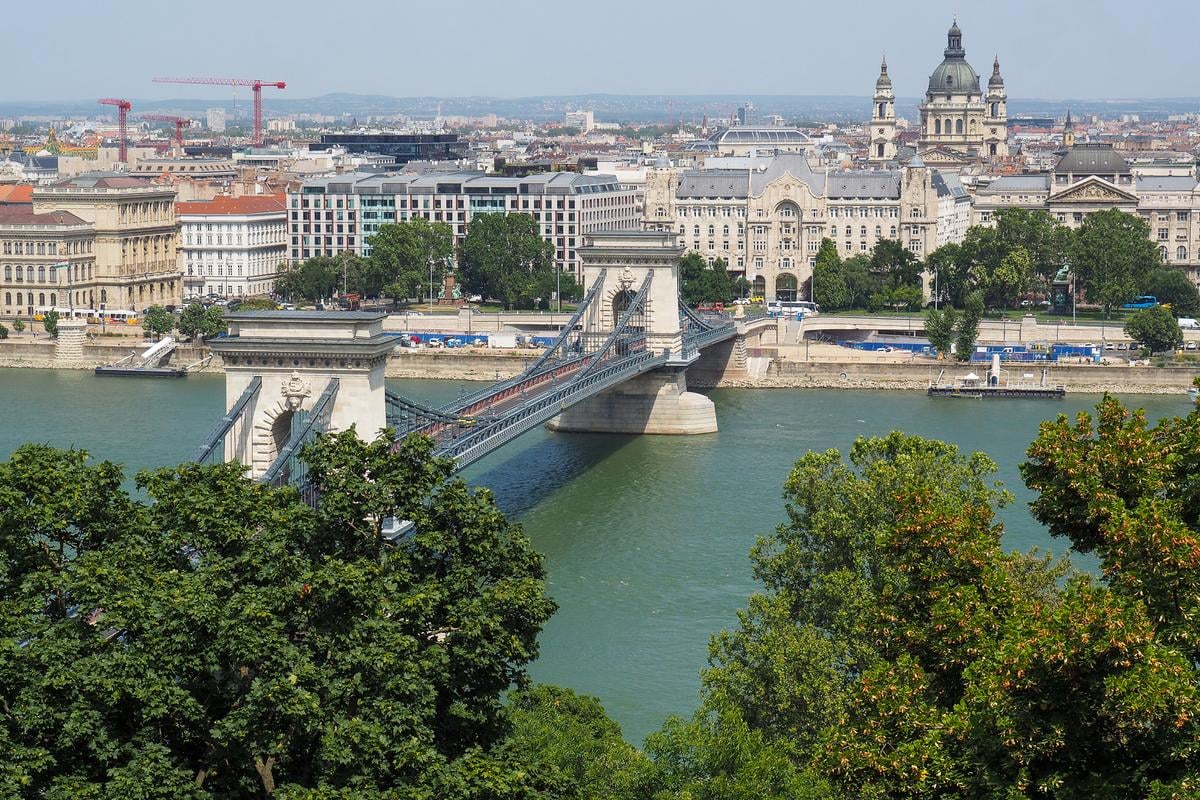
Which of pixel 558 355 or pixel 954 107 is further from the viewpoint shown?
pixel 954 107

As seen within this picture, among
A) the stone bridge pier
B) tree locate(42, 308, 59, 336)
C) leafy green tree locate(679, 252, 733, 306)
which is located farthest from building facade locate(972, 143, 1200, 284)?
tree locate(42, 308, 59, 336)

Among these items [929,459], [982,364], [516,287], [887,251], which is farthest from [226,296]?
[929,459]

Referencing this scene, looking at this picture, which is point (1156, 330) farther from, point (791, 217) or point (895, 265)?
point (791, 217)

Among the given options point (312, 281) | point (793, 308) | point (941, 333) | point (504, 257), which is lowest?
point (793, 308)

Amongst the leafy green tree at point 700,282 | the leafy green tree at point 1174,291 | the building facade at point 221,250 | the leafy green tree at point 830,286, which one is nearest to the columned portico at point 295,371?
the leafy green tree at point 700,282

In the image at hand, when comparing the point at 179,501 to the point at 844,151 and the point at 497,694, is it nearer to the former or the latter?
the point at 497,694

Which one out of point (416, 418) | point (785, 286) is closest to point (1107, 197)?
point (785, 286)

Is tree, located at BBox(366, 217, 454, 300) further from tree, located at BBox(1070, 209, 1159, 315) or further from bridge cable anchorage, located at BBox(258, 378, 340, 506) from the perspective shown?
bridge cable anchorage, located at BBox(258, 378, 340, 506)
